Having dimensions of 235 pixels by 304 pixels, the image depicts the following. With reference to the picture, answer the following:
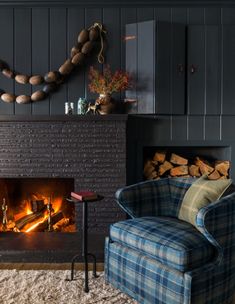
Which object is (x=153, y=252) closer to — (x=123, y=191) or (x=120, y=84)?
(x=123, y=191)

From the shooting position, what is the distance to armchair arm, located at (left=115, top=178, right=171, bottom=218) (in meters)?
2.43

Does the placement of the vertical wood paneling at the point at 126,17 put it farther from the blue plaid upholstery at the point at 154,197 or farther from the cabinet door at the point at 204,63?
the blue plaid upholstery at the point at 154,197

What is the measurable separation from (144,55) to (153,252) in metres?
1.81

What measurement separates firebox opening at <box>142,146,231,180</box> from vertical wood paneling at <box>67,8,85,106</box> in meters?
0.84

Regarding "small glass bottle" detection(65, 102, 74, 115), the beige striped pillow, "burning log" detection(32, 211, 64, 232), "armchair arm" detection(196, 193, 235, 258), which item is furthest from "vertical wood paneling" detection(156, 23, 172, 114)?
"burning log" detection(32, 211, 64, 232)

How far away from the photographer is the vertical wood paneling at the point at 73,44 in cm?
327

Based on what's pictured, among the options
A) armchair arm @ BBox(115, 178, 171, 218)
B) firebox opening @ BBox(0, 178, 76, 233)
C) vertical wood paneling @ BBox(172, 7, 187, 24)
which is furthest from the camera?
firebox opening @ BBox(0, 178, 76, 233)

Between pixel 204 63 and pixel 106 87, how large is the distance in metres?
0.91

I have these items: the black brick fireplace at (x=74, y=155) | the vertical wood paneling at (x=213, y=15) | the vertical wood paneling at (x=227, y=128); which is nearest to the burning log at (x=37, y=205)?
the black brick fireplace at (x=74, y=155)

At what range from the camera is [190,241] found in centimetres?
196

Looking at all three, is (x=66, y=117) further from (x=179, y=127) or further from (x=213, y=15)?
(x=213, y=15)

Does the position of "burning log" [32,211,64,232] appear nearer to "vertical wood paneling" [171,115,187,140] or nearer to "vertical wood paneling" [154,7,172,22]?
"vertical wood paneling" [171,115,187,140]

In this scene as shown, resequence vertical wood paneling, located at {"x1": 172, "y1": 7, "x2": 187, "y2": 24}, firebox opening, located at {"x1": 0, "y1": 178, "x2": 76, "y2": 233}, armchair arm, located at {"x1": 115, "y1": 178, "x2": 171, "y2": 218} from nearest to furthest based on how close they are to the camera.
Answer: armchair arm, located at {"x1": 115, "y1": 178, "x2": 171, "y2": 218}
vertical wood paneling, located at {"x1": 172, "y1": 7, "x2": 187, "y2": 24}
firebox opening, located at {"x1": 0, "y1": 178, "x2": 76, "y2": 233}

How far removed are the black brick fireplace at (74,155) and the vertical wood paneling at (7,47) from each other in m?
0.27
